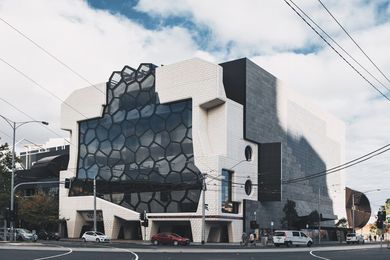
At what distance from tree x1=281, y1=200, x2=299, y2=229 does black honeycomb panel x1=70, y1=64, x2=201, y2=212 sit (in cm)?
1876

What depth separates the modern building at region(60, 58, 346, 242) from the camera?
68.4 m

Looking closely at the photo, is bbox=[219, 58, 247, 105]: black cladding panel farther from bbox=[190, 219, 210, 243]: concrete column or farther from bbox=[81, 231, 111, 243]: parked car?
bbox=[81, 231, 111, 243]: parked car

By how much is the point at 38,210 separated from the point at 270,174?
1334 inches

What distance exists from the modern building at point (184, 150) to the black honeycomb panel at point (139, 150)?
148 millimetres

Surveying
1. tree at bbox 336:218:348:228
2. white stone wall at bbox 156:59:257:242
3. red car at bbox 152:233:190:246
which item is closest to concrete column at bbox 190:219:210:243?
white stone wall at bbox 156:59:257:242

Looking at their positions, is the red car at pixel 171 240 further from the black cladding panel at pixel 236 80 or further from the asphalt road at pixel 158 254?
the black cladding panel at pixel 236 80

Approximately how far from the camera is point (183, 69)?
7175 cm

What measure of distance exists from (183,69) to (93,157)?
21191 mm

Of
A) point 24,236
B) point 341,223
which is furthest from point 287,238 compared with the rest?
point 341,223

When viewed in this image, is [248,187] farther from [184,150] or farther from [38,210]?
[38,210]

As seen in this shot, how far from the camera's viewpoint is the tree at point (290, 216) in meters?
79.6

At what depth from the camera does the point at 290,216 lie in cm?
7981

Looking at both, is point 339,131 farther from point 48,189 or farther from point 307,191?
point 48,189

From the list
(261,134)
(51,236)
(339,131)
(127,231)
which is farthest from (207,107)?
(339,131)
